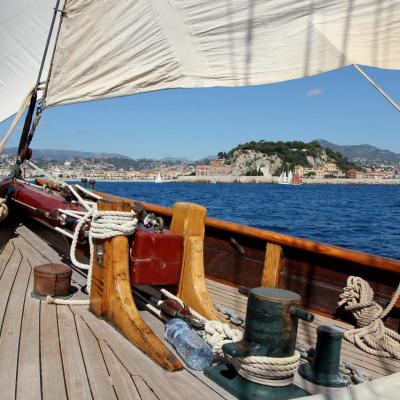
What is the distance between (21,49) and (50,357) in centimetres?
378

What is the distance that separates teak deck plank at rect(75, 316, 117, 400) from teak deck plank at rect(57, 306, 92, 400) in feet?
0.07

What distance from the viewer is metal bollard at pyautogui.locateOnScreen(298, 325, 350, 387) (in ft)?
7.30

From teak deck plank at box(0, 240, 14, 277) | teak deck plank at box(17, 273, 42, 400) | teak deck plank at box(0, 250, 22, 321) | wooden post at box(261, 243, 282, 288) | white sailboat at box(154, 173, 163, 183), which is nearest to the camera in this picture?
teak deck plank at box(17, 273, 42, 400)

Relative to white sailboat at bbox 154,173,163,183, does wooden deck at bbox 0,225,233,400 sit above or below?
above

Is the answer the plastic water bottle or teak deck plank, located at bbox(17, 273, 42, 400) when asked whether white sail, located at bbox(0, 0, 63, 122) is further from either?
the plastic water bottle

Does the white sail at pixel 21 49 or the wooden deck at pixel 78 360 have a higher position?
the white sail at pixel 21 49

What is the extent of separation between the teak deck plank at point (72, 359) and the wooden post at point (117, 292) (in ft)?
Result: 0.55

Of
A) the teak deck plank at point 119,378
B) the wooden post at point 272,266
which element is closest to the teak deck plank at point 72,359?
the teak deck plank at point 119,378

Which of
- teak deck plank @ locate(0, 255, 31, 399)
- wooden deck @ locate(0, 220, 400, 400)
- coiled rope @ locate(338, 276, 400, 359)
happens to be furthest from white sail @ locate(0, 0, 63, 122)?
coiled rope @ locate(338, 276, 400, 359)

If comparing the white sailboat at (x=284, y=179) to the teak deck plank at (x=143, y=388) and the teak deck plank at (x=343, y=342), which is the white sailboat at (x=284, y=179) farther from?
the teak deck plank at (x=143, y=388)

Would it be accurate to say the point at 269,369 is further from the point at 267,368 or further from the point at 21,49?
the point at 21,49

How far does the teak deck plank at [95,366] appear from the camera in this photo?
1979 mm

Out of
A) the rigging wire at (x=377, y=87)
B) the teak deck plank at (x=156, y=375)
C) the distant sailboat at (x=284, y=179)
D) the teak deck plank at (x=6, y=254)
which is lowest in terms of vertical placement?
the teak deck plank at (x=156, y=375)

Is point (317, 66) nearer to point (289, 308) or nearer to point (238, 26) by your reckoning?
point (238, 26)
